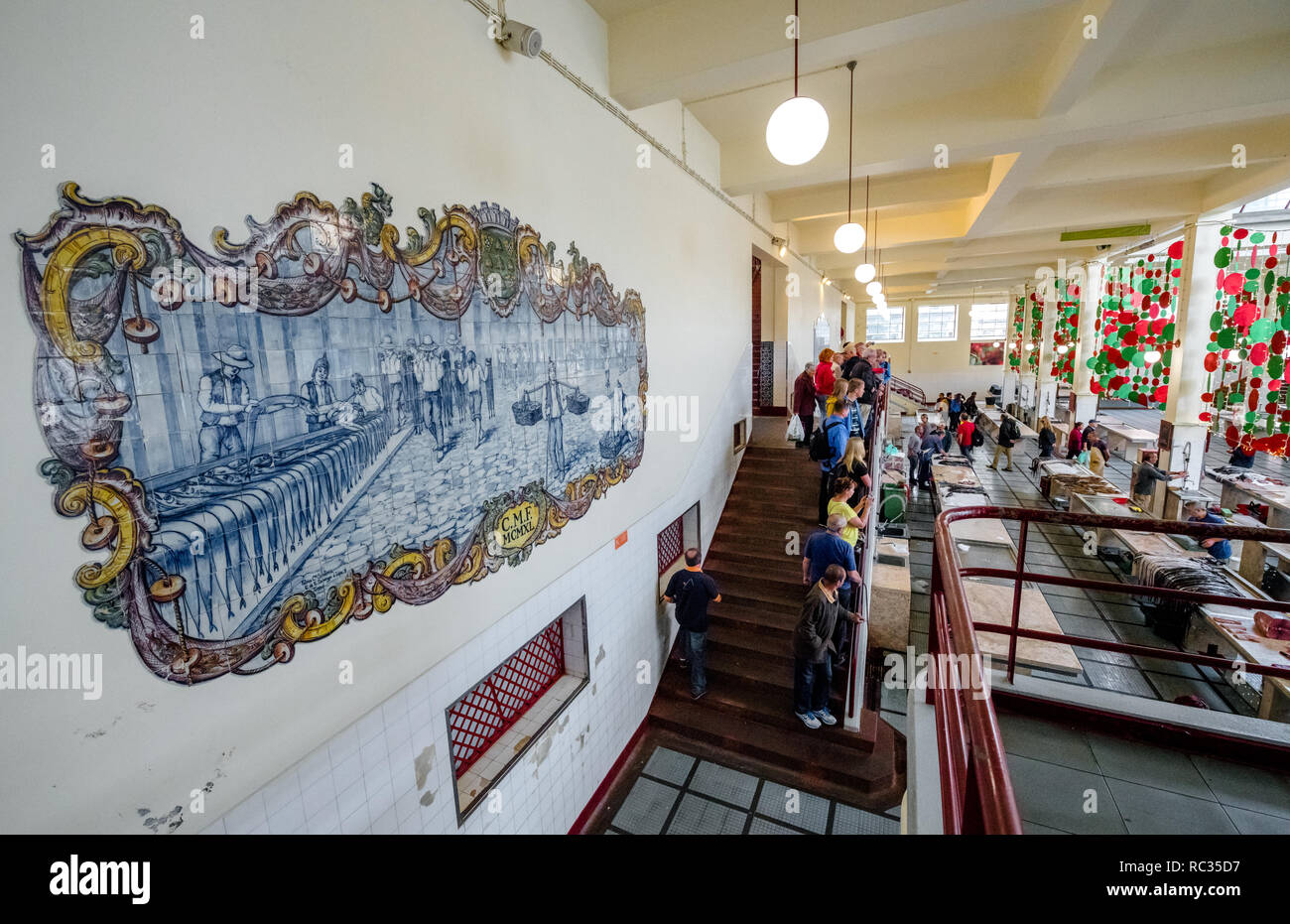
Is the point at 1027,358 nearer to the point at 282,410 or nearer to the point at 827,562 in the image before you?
the point at 827,562

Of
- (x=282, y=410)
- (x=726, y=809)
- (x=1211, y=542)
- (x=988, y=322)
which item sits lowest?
(x=726, y=809)

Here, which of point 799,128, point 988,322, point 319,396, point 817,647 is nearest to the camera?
point 319,396

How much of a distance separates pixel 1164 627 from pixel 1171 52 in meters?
5.88

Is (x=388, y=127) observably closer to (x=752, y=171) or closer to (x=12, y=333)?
(x=12, y=333)

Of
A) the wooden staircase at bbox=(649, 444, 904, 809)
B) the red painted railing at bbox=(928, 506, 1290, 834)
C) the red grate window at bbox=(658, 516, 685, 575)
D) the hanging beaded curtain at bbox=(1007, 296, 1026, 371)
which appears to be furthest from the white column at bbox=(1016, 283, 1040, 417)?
the red painted railing at bbox=(928, 506, 1290, 834)

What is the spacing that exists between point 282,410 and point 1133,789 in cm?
377

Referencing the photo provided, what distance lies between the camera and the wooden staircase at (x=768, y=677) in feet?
16.7

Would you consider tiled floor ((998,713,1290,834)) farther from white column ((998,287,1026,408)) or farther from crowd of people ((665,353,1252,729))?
white column ((998,287,1026,408))

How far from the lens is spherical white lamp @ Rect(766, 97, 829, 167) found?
297 centimetres

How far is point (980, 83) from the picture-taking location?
5379 millimetres

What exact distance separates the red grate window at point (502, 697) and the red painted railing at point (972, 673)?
8.52 ft

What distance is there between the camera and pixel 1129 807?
2.22 m

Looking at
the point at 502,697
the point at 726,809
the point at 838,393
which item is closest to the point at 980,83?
the point at 838,393
